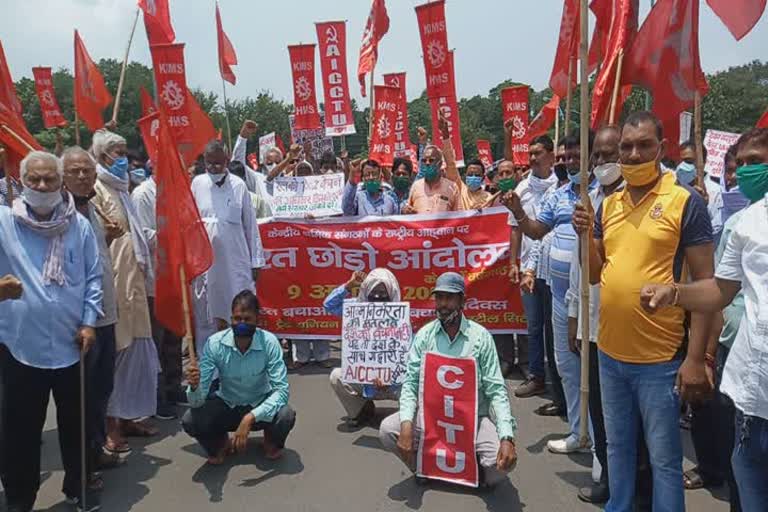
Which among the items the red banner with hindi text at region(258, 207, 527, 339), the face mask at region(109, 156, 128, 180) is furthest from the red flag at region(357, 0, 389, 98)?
the face mask at region(109, 156, 128, 180)

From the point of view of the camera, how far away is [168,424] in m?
5.40

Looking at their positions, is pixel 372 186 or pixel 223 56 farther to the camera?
pixel 223 56

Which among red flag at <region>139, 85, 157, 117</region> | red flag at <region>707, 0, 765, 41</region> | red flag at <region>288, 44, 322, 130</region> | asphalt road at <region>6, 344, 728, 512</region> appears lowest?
asphalt road at <region>6, 344, 728, 512</region>

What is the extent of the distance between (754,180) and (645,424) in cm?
120

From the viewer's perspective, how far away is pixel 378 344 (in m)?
5.21

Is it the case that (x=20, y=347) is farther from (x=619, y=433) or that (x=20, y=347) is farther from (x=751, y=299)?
(x=751, y=299)

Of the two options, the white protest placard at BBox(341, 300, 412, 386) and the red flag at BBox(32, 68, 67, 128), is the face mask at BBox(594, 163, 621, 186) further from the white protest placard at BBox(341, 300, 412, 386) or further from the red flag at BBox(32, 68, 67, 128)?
the red flag at BBox(32, 68, 67, 128)

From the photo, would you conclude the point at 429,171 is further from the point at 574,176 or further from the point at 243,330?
the point at 243,330

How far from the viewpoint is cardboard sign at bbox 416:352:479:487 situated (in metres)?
4.01

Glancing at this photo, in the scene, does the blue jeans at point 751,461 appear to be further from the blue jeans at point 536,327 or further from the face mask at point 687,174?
the face mask at point 687,174

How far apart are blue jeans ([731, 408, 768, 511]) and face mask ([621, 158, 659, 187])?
3.56ft

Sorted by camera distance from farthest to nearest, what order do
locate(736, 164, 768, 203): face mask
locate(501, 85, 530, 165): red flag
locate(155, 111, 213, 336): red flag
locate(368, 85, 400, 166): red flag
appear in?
locate(501, 85, 530, 165): red flag < locate(368, 85, 400, 166): red flag < locate(155, 111, 213, 336): red flag < locate(736, 164, 768, 203): face mask

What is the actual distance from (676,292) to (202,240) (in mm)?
3180

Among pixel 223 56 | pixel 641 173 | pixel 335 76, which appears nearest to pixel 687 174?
pixel 641 173
